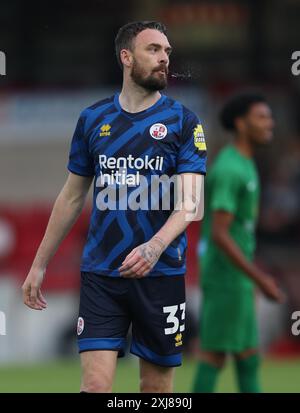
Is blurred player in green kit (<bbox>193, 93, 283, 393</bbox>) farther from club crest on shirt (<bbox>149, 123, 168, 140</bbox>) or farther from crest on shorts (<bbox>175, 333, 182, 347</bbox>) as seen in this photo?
club crest on shirt (<bbox>149, 123, 168, 140</bbox>)

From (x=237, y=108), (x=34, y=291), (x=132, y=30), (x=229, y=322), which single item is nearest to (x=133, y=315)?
(x=34, y=291)

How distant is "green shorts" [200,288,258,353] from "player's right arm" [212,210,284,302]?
1.06 ft

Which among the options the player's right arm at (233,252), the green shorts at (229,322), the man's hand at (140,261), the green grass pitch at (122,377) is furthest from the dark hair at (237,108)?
the man's hand at (140,261)

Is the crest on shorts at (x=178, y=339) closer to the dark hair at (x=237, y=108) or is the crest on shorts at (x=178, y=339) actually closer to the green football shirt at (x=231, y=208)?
the green football shirt at (x=231, y=208)

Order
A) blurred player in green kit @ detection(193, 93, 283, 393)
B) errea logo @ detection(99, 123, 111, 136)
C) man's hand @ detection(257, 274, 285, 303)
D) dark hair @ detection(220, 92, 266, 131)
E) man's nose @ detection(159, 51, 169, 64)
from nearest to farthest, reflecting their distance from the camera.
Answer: man's nose @ detection(159, 51, 169, 64) → errea logo @ detection(99, 123, 111, 136) → man's hand @ detection(257, 274, 285, 303) → blurred player in green kit @ detection(193, 93, 283, 393) → dark hair @ detection(220, 92, 266, 131)

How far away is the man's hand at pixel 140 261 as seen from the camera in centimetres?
670

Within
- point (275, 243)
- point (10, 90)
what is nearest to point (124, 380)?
point (275, 243)

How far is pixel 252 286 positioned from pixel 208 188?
80cm

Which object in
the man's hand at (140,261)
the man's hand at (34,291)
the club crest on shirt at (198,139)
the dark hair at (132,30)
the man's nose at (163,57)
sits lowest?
the man's hand at (34,291)

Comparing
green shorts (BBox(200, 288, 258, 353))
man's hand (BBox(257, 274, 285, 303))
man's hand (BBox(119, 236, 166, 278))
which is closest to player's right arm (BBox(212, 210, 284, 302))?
man's hand (BBox(257, 274, 285, 303))

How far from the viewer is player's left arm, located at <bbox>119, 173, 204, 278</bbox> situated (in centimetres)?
671

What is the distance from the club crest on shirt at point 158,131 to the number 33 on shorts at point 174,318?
3.04 ft

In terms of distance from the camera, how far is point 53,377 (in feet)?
42.8
